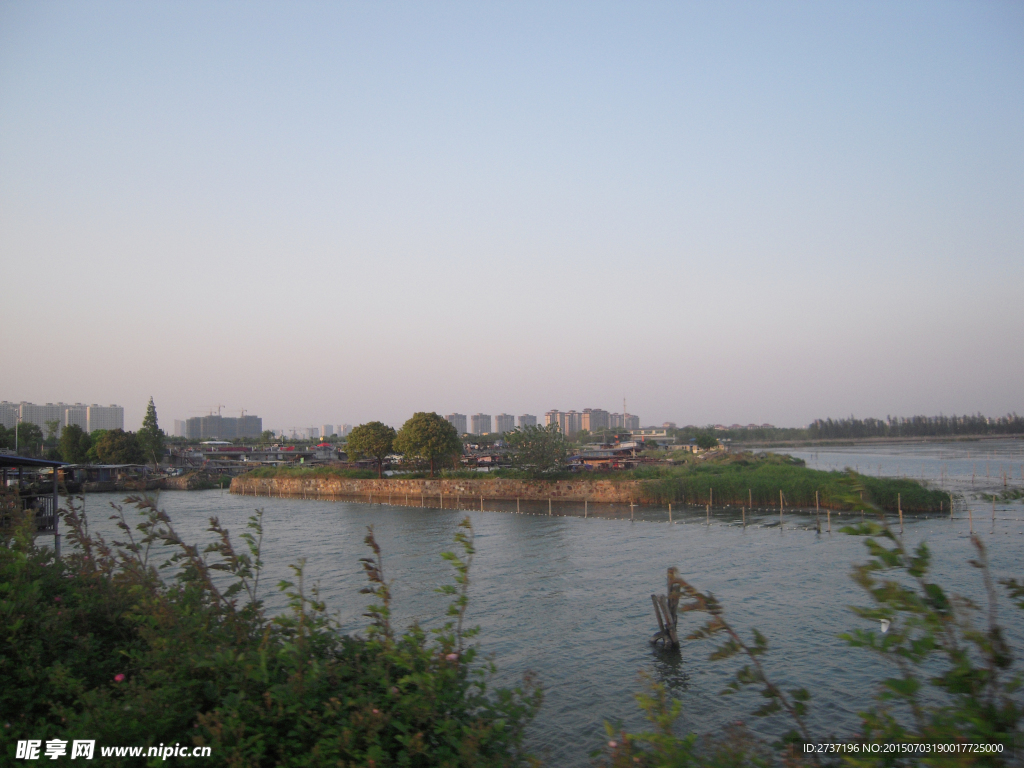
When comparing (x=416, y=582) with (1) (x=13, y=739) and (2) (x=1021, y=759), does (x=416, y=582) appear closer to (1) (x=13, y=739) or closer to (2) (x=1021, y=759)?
(1) (x=13, y=739)

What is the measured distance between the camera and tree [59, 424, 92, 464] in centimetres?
7088

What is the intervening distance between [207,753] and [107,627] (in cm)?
218

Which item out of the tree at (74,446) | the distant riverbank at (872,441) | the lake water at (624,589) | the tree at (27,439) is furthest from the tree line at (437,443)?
the distant riverbank at (872,441)

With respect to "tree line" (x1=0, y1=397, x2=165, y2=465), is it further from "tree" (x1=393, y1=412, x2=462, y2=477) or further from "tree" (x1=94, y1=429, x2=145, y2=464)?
"tree" (x1=393, y1=412, x2=462, y2=477)

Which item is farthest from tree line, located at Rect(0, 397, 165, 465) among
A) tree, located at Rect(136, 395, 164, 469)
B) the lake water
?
the lake water

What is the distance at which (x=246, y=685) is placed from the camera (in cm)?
298

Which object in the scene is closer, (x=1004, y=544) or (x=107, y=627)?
(x=107, y=627)

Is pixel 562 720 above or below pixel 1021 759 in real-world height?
below

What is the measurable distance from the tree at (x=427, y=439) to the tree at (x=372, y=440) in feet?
11.9

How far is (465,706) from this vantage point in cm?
305

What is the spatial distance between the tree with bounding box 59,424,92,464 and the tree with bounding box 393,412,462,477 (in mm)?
41752

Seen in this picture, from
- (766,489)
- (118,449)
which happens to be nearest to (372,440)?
(118,449)

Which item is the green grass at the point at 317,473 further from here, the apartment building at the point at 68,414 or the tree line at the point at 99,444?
the apartment building at the point at 68,414

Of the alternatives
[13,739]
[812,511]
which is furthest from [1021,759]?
[812,511]
